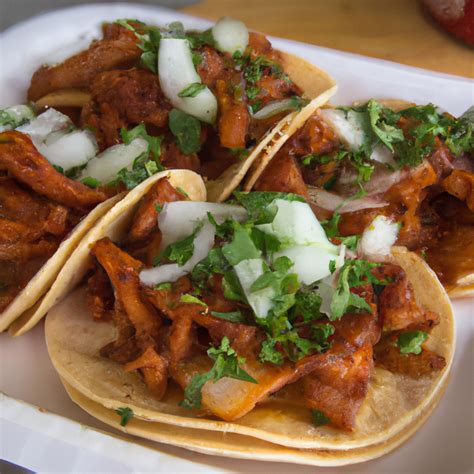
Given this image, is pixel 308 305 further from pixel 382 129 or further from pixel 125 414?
pixel 382 129

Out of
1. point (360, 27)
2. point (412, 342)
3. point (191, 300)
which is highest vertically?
point (360, 27)

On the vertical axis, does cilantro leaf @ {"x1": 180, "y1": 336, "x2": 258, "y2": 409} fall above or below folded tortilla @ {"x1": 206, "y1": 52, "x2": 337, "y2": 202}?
below

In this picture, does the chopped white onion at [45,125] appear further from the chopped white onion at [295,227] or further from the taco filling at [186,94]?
the chopped white onion at [295,227]

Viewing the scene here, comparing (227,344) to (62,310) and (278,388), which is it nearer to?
(278,388)

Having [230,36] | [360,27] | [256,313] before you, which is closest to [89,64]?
[230,36]

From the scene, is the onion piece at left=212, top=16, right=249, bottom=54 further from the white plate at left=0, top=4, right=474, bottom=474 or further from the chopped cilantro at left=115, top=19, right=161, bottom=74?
the white plate at left=0, top=4, right=474, bottom=474

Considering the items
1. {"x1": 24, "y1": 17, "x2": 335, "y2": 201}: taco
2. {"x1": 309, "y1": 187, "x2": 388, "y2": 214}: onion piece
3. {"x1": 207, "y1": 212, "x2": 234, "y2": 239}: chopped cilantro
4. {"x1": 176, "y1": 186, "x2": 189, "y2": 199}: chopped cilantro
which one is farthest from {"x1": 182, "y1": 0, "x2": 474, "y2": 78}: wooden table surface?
{"x1": 207, "y1": 212, "x2": 234, "y2": 239}: chopped cilantro
